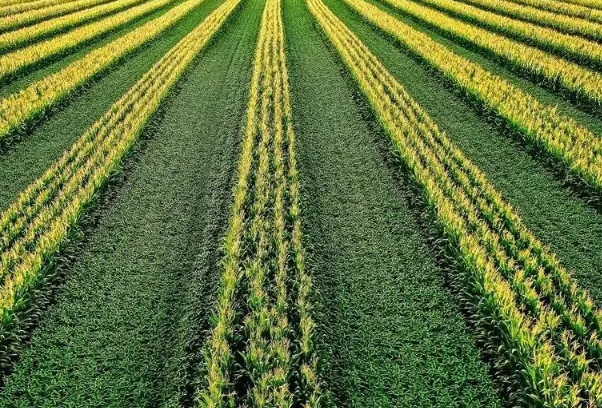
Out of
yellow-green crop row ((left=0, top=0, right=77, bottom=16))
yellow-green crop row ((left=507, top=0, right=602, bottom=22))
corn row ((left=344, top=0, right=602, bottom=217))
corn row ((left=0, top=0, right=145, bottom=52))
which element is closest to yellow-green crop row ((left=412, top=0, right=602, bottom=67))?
yellow-green crop row ((left=507, top=0, right=602, bottom=22))

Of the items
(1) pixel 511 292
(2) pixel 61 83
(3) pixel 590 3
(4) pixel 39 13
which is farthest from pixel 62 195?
(3) pixel 590 3

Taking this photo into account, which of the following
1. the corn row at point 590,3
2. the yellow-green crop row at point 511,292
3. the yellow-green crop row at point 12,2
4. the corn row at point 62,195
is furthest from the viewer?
the yellow-green crop row at point 12,2

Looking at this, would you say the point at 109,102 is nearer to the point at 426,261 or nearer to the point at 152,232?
the point at 152,232

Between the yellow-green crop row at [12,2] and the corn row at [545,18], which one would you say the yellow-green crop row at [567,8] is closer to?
the corn row at [545,18]

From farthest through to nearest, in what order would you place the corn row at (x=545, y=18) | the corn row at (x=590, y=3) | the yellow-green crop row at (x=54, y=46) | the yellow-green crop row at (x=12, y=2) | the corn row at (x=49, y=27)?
the yellow-green crop row at (x=12, y=2), the corn row at (x=590, y=3), the corn row at (x=49, y=27), the corn row at (x=545, y=18), the yellow-green crop row at (x=54, y=46)

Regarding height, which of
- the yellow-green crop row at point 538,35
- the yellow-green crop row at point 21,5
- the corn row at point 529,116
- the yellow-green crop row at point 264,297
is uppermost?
the yellow-green crop row at point 21,5

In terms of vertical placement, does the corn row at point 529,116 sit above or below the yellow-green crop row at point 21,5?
below

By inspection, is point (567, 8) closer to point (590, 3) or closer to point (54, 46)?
point (590, 3)

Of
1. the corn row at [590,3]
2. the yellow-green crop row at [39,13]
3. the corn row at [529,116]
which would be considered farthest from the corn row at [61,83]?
the corn row at [590,3]
